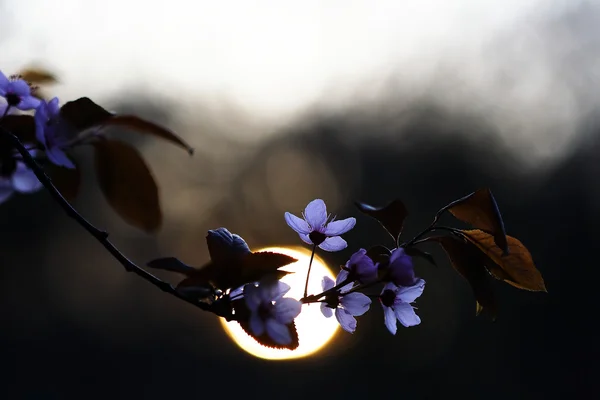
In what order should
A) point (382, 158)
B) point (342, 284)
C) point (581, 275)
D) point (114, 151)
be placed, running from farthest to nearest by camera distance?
point (382, 158) → point (581, 275) → point (342, 284) → point (114, 151)

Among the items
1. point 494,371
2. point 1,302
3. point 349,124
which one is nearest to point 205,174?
point 349,124

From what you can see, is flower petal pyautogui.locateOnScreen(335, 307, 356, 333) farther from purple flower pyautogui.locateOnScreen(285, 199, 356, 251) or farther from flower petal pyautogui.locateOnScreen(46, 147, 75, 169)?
flower petal pyautogui.locateOnScreen(46, 147, 75, 169)

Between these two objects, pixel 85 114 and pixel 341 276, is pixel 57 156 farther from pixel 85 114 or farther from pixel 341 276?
pixel 341 276

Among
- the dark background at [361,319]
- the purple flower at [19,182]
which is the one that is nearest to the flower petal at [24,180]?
the purple flower at [19,182]

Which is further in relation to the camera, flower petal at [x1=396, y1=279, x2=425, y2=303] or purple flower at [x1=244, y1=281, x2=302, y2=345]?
flower petal at [x1=396, y1=279, x2=425, y2=303]

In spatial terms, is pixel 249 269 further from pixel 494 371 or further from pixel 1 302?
pixel 1 302

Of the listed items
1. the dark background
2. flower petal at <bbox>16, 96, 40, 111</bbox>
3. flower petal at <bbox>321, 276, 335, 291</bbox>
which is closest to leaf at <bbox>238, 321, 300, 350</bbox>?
flower petal at <bbox>321, 276, 335, 291</bbox>
